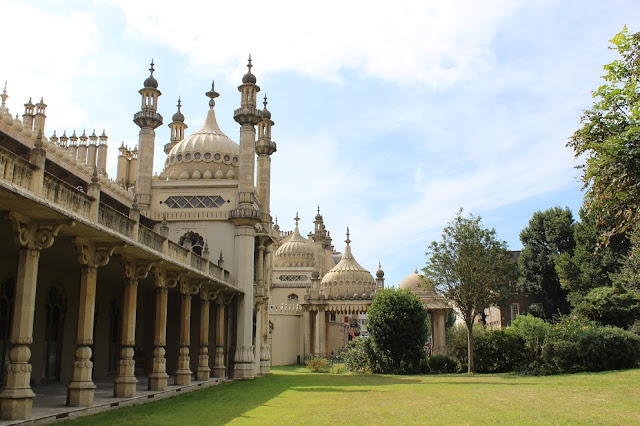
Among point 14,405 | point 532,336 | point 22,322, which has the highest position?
point 22,322

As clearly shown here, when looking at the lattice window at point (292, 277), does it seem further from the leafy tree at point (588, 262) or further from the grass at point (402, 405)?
the grass at point (402, 405)

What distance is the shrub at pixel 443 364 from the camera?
117ft

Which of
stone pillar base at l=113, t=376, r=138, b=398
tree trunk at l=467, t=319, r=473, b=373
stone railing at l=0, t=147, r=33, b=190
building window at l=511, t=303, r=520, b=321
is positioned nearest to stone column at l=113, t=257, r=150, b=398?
stone pillar base at l=113, t=376, r=138, b=398

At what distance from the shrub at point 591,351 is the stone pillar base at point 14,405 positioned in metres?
24.6

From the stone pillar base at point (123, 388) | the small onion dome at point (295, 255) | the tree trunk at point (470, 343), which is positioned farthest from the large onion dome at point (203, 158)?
the small onion dome at point (295, 255)

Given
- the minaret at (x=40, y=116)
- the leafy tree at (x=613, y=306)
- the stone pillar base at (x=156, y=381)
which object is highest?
the minaret at (x=40, y=116)

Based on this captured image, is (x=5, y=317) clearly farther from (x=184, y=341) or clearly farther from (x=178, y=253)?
(x=184, y=341)

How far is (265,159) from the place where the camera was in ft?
126

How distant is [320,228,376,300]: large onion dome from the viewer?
4816cm

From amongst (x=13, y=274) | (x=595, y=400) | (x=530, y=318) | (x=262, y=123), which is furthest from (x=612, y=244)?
(x=13, y=274)

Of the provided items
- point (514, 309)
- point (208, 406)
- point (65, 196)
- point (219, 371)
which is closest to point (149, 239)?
point (208, 406)

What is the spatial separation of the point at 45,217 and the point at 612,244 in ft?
139

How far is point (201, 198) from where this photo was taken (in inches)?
1238

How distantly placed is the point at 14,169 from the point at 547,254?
4803 centimetres
